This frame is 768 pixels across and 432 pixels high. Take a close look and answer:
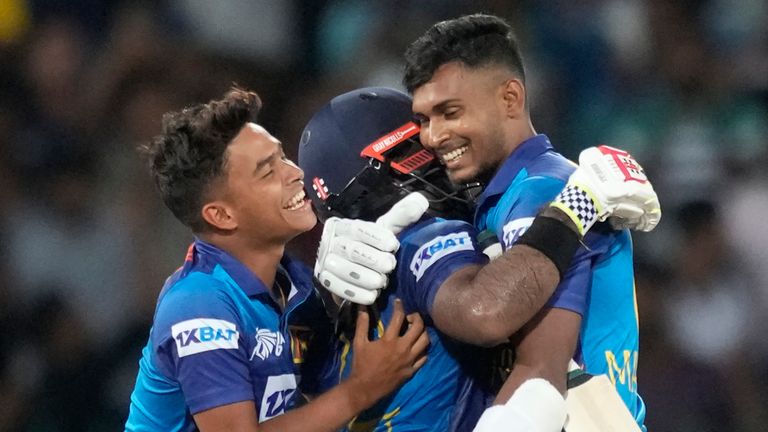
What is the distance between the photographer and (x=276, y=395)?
98.1 inches

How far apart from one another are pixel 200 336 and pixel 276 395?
28cm

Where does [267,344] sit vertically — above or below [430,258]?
below

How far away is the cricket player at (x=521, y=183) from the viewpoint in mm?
2221

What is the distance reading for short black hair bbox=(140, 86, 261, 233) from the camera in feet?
8.41

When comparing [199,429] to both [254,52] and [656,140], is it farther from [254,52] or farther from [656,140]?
[656,140]

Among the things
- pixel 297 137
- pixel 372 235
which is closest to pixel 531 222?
pixel 372 235

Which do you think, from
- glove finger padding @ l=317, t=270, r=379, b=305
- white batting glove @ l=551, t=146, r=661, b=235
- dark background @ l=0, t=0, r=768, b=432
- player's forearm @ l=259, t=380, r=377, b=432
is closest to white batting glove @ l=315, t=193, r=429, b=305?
glove finger padding @ l=317, t=270, r=379, b=305

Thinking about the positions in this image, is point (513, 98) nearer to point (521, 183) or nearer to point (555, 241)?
point (521, 183)

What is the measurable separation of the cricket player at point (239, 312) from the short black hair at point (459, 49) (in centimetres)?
41

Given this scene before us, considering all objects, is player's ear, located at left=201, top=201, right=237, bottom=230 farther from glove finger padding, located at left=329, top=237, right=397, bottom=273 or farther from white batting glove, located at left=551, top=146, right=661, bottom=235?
white batting glove, located at left=551, top=146, right=661, bottom=235

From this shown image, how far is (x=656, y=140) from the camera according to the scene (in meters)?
4.76

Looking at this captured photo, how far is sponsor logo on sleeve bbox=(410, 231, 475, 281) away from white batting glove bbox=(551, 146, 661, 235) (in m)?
0.23

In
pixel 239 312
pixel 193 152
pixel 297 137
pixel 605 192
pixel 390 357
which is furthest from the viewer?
pixel 297 137

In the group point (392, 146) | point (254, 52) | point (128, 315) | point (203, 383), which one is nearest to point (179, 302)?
point (203, 383)
